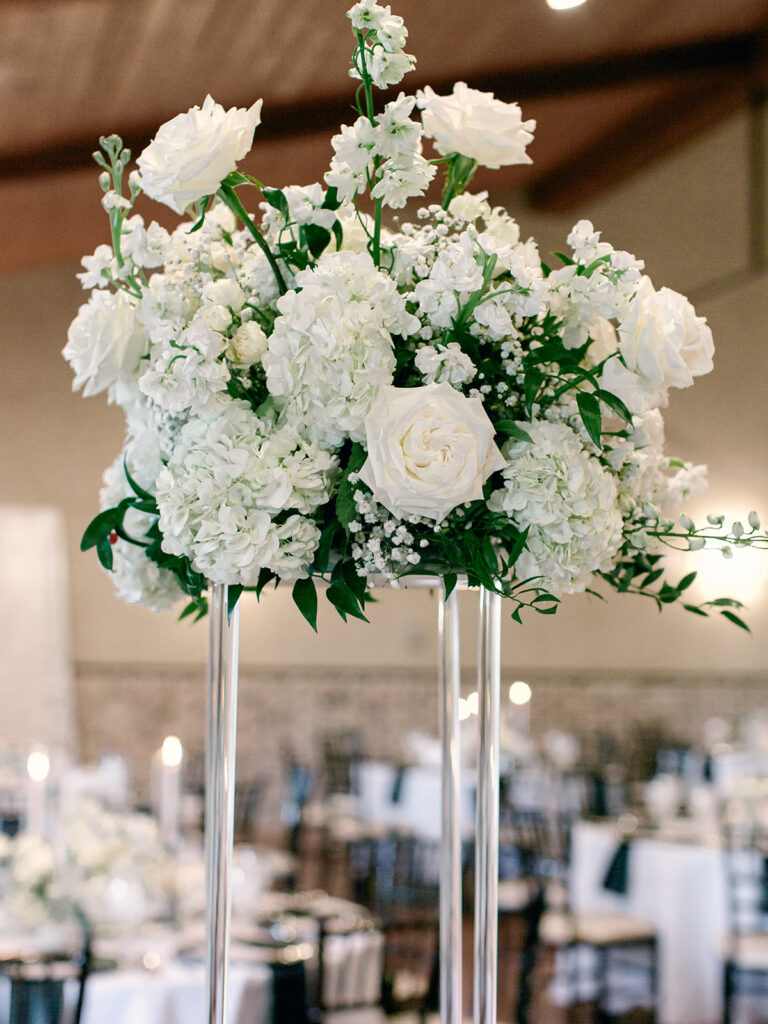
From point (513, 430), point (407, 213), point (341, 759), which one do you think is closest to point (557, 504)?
point (513, 430)

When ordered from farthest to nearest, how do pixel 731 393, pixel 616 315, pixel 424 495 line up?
1. pixel 731 393
2. pixel 616 315
3. pixel 424 495

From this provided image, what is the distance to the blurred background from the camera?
4.72 m

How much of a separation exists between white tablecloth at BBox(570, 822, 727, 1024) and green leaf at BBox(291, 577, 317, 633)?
146 inches

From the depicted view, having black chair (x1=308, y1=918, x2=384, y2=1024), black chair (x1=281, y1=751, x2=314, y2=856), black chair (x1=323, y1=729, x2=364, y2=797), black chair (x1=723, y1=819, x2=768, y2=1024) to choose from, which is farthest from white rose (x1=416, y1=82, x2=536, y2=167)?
black chair (x1=323, y1=729, x2=364, y2=797)

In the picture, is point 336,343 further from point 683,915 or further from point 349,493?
point 683,915

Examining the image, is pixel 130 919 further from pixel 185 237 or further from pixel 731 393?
pixel 731 393

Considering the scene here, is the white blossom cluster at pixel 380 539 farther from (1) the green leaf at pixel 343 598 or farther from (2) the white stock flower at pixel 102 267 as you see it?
(2) the white stock flower at pixel 102 267

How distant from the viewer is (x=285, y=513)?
1106mm

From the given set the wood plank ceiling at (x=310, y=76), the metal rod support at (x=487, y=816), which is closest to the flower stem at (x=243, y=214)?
the metal rod support at (x=487, y=816)

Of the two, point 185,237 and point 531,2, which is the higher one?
point 531,2

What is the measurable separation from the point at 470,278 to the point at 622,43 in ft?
18.7

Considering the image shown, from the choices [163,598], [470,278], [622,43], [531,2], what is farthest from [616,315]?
[622,43]

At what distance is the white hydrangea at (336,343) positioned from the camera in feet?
3.43

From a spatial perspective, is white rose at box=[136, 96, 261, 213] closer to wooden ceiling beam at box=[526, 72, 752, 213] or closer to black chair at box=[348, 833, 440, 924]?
black chair at box=[348, 833, 440, 924]
